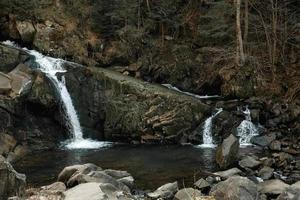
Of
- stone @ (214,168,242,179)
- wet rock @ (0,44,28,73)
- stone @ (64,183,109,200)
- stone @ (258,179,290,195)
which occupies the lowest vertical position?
stone @ (214,168,242,179)

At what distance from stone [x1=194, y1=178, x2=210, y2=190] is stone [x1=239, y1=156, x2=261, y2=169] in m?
2.59

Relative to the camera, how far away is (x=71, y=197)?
34.7 ft

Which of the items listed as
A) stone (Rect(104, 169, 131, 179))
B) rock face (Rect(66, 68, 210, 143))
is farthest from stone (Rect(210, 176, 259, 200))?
rock face (Rect(66, 68, 210, 143))

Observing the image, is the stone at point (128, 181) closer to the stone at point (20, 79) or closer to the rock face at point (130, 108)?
the rock face at point (130, 108)

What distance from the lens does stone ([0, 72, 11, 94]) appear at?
21688 mm

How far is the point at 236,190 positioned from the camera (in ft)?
39.8

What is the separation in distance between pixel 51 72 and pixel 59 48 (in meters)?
4.28

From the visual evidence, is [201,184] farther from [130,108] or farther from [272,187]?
[130,108]

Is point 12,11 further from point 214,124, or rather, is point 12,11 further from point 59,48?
point 214,124

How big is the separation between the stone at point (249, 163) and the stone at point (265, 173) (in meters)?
0.49

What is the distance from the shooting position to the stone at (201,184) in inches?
571

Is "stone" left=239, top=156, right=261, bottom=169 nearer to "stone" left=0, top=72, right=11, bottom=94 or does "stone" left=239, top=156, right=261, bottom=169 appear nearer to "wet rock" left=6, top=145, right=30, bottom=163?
"wet rock" left=6, top=145, right=30, bottom=163

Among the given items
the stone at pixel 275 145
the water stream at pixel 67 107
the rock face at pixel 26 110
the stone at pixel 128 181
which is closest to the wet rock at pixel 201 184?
the stone at pixel 128 181

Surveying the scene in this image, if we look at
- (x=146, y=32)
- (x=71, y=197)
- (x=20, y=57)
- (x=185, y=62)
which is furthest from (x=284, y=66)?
(x=71, y=197)
